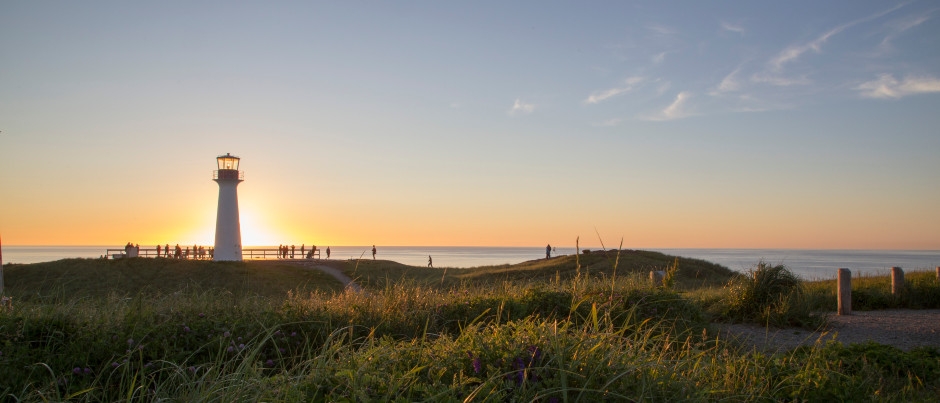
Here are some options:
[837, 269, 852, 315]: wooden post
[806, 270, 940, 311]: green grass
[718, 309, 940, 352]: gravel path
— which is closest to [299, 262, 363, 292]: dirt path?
[806, 270, 940, 311]: green grass

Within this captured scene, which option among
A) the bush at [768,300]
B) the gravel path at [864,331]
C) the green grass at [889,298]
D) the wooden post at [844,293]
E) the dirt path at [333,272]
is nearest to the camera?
the gravel path at [864,331]

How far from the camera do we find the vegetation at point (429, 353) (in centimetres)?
326

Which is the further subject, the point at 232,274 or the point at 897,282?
the point at 232,274

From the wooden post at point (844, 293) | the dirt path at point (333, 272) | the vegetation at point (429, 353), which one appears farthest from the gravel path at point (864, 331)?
the dirt path at point (333, 272)

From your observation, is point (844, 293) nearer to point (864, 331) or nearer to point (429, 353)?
point (864, 331)

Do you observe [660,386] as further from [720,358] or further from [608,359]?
[720,358]

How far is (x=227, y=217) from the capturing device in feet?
109

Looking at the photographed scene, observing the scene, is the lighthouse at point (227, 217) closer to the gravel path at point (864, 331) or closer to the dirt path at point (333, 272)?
the dirt path at point (333, 272)

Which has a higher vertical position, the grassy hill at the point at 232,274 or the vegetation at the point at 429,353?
the vegetation at the point at 429,353

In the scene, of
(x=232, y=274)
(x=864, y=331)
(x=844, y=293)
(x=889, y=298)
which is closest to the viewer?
(x=864, y=331)

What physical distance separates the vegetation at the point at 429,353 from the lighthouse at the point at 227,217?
26.3 m

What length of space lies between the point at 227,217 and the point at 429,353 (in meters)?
32.3

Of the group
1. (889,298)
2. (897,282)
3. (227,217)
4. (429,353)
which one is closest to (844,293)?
(889,298)

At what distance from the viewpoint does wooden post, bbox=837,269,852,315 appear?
11.5 meters
